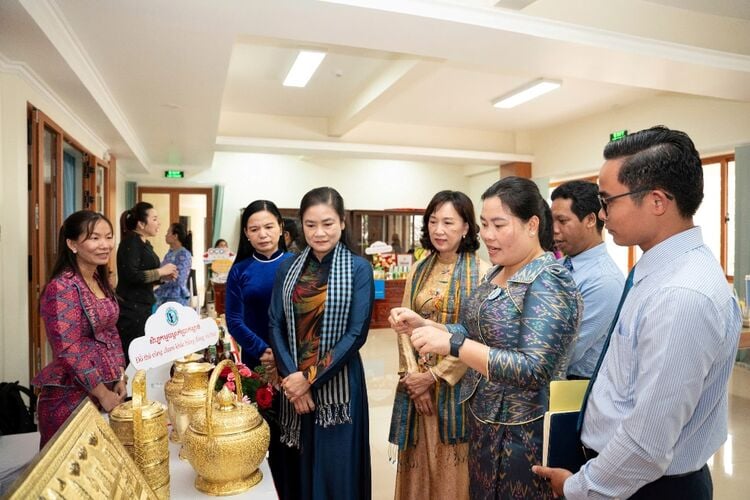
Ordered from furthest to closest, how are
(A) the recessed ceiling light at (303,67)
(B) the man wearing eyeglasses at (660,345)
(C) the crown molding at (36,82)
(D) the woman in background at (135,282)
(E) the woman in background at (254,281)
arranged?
(A) the recessed ceiling light at (303,67) < (D) the woman in background at (135,282) < (C) the crown molding at (36,82) < (E) the woman in background at (254,281) < (B) the man wearing eyeglasses at (660,345)

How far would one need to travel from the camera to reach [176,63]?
3801 mm

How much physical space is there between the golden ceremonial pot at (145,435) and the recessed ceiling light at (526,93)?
19.6 feet

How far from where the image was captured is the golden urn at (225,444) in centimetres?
117

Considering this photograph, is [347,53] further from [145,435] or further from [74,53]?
[145,435]

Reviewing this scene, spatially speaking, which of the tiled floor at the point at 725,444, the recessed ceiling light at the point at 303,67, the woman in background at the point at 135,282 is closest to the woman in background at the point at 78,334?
the tiled floor at the point at 725,444

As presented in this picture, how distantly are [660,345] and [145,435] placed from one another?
1.07m

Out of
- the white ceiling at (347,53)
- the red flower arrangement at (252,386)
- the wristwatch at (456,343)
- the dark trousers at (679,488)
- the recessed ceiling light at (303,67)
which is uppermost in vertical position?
the recessed ceiling light at (303,67)

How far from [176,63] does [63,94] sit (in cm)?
102

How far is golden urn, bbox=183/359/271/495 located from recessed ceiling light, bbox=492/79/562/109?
5866 mm

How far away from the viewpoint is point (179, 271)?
470 centimetres

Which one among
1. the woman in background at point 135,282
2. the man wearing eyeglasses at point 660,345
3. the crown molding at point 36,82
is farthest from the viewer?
the woman in background at point 135,282

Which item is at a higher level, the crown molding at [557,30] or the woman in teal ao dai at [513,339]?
the crown molding at [557,30]

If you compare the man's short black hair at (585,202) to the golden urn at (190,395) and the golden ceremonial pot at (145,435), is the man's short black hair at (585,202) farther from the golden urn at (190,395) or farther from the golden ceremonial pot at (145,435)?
the golden ceremonial pot at (145,435)

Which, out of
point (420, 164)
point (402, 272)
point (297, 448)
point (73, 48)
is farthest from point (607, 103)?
point (297, 448)
